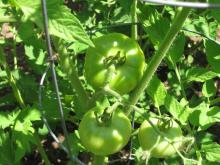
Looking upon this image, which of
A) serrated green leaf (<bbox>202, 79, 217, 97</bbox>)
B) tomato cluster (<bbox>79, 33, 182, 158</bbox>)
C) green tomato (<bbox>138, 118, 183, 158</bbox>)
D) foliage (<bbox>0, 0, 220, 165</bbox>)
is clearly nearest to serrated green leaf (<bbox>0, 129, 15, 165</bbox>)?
foliage (<bbox>0, 0, 220, 165</bbox>)

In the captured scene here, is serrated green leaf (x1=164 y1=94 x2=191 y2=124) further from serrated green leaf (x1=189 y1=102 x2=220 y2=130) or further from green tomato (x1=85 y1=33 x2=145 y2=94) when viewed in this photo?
green tomato (x1=85 y1=33 x2=145 y2=94)

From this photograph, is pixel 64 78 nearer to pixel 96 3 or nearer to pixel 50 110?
pixel 50 110

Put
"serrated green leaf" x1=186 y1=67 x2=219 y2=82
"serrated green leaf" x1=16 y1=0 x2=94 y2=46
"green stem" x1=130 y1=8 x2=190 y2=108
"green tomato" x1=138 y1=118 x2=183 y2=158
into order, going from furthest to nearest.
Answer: "serrated green leaf" x1=186 y1=67 x2=219 y2=82 < "green tomato" x1=138 y1=118 x2=183 y2=158 < "green stem" x1=130 y1=8 x2=190 y2=108 < "serrated green leaf" x1=16 y1=0 x2=94 y2=46

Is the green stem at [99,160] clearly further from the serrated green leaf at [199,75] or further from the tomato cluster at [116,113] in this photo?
the serrated green leaf at [199,75]

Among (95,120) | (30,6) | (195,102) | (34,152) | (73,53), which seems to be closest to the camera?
(30,6)

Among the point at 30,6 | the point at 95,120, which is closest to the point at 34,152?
the point at 95,120

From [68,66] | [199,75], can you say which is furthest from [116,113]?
[199,75]

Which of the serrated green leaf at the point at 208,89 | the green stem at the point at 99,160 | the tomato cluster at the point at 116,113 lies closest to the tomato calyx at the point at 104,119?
the tomato cluster at the point at 116,113
